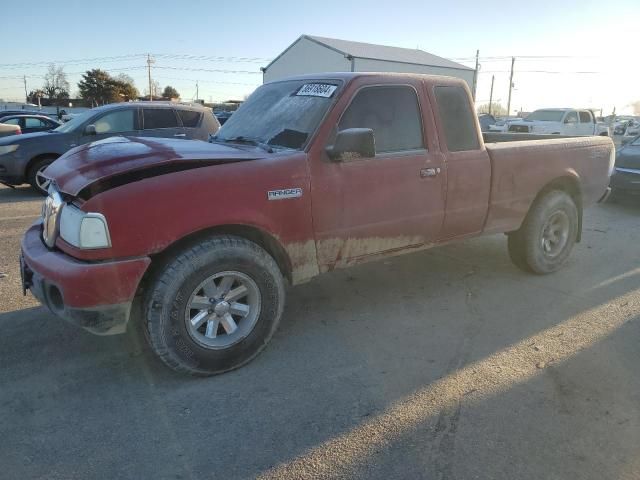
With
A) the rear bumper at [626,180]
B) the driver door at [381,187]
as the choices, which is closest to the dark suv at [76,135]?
the driver door at [381,187]

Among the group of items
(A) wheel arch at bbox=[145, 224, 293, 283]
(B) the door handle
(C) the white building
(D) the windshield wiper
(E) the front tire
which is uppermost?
(C) the white building

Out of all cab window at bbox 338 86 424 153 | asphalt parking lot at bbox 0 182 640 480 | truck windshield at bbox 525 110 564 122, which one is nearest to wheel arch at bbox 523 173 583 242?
asphalt parking lot at bbox 0 182 640 480

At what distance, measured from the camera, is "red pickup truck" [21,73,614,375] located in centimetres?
289

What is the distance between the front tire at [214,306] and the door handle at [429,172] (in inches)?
58.1

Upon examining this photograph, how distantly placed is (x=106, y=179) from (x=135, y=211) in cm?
28

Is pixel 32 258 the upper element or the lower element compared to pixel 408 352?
upper

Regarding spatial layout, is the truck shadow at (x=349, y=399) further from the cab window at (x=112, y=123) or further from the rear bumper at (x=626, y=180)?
the rear bumper at (x=626, y=180)

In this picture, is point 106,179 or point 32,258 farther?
point 32,258

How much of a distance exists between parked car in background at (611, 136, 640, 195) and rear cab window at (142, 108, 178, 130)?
344 inches

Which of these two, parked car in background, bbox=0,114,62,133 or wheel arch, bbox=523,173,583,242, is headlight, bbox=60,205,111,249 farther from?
parked car in background, bbox=0,114,62,133

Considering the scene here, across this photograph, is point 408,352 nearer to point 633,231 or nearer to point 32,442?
point 32,442

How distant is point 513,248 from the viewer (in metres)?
5.35

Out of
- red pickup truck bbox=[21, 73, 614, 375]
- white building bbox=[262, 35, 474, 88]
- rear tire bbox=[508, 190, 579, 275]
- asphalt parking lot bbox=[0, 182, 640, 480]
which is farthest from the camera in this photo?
white building bbox=[262, 35, 474, 88]

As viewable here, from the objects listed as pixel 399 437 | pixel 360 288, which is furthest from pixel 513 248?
pixel 399 437
